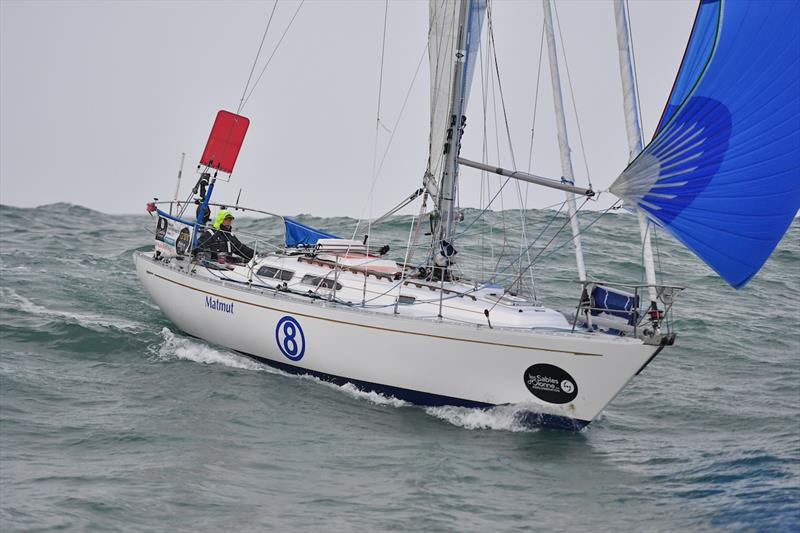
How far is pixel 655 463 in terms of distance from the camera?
10727 millimetres

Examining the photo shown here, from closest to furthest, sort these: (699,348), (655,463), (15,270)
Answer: (655,463), (699,348), (15,270)

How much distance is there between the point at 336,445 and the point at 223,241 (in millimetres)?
6460

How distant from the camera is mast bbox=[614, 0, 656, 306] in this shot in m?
11.3

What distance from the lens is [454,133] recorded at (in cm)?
1330

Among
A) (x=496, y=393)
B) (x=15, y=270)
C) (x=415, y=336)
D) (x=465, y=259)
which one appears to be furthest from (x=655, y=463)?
(x=15, y=270)

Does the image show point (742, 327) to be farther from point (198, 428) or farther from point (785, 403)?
point (198, 428)

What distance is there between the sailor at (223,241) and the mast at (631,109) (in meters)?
7.34

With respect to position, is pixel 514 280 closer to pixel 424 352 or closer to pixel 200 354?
pixel 424 352

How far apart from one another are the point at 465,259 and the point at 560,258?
2826 millimetres

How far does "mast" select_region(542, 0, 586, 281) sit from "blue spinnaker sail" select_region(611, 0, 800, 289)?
2285 mm

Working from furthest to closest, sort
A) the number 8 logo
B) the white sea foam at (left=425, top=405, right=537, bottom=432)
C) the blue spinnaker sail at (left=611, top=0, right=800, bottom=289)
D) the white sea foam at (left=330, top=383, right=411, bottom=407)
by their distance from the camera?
the number 8 logo < the white sea foam at (left=330, top=383, right=411, bottom=407) < the white sea foam at (left=425, top=405, right=537, bottom=432) < the blue spinnaker sail at (left=611, top=0, right=800, bottom=289)

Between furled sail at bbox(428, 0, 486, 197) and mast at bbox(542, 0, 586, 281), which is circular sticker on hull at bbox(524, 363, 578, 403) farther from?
furled sail at bbox(428, 0, 486, 197)

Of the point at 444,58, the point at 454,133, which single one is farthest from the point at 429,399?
the point at 444,58

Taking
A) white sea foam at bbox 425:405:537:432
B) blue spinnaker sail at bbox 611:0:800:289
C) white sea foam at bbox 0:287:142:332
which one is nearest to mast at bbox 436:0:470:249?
white sea foam at bbox 425:405:537:432
